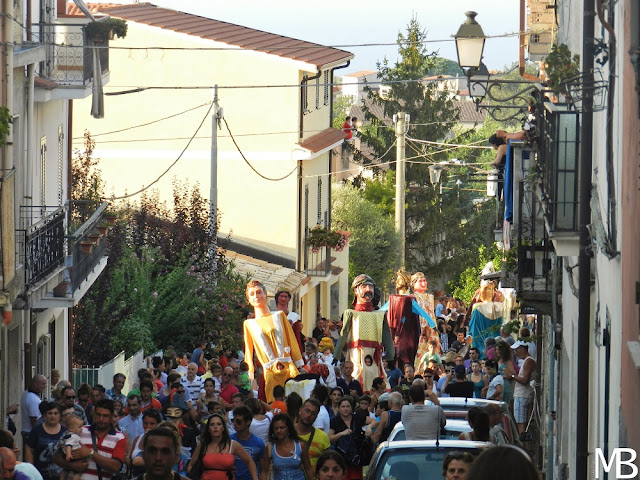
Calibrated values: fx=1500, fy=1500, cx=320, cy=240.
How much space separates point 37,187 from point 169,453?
16.4 metres

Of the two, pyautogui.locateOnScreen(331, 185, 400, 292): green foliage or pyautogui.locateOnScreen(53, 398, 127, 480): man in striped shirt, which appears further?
pyautogui.locateOnScreen(331, 185, 400, 292): green foliage

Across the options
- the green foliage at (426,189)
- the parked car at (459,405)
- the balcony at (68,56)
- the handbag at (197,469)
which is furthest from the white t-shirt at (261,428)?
the green foliage at (426,189)

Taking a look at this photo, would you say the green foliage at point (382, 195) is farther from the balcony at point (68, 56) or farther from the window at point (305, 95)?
the balcony at point (68, 56)

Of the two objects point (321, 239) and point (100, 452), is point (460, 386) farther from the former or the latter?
point (321, 239)

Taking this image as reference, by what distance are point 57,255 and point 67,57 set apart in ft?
14.7

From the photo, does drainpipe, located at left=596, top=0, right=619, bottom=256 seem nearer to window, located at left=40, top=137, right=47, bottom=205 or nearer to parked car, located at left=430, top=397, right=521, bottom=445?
parked car, located at left=430, top=397, right=521, bottom=445

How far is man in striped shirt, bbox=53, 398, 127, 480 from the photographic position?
502 inches

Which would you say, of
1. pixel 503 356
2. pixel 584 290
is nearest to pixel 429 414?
pixel 584 290

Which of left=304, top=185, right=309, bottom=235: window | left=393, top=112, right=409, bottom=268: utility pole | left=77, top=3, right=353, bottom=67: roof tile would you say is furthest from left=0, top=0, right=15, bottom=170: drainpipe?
left=393, top=112, right=409, bottom=268: utility pole

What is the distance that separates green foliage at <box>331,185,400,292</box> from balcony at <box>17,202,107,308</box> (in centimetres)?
2970

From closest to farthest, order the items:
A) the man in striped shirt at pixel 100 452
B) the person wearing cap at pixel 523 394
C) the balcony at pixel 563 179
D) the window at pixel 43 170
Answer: the man in striped shirt at pixel 100 452, the balcony at pixel 563 179, the person wearing cap at pixel 523 394, the window at pixel 43 170

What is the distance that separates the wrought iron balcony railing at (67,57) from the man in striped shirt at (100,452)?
38.6 feet

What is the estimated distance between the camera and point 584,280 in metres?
12.2

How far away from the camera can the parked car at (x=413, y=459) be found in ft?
39.8
